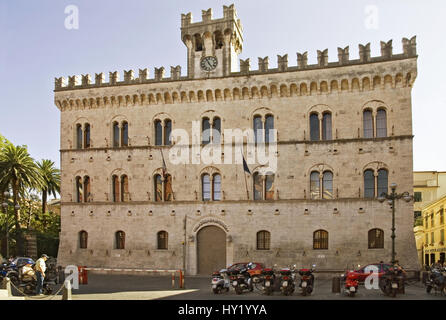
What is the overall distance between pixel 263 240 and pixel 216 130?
8163mm

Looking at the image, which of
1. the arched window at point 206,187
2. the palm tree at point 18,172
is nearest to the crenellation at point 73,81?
the palm tree at point 18,172

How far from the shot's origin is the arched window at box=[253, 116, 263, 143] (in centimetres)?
3225

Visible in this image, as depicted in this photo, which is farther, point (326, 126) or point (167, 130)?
point (167, 130)

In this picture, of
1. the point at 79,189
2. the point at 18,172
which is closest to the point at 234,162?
the point at 79,189

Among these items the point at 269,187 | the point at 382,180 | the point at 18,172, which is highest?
the point at 18,172

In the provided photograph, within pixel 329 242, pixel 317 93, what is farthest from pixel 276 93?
pixel 329 242

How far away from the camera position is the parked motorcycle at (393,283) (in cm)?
2094

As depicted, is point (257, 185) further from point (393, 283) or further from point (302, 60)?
point (393, 283)

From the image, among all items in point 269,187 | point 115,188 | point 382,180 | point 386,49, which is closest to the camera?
point 382,180

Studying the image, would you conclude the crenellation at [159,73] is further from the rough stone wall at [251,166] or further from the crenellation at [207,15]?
the crenellation at [207,15]

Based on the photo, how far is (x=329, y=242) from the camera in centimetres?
3033

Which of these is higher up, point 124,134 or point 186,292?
point 124,134

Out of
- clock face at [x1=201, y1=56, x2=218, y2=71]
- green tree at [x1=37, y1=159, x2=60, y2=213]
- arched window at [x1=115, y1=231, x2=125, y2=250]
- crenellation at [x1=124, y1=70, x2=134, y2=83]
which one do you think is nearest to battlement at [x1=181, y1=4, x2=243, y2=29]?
clock face at [x1=201, y1=56, x2=218, y2=71]

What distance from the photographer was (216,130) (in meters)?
33.1
